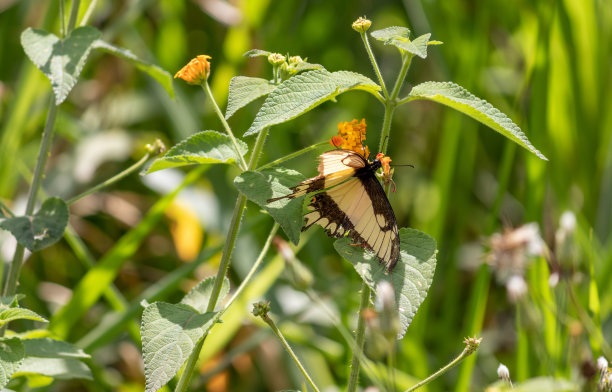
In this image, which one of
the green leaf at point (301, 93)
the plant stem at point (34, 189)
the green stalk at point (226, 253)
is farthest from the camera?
the plant stem at point (34, 189)

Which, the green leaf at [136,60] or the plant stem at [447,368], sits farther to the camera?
the green leaf at [136,60]

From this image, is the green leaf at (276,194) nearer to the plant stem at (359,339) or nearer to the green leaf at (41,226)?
the plant stem at (359,339)

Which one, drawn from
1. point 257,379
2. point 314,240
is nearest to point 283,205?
point 314,240

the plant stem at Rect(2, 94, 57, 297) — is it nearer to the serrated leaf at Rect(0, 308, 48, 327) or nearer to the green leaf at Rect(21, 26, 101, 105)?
the green leaf at Rect(21, 26, 101, 105)

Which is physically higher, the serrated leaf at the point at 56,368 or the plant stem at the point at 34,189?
the plant stem at the point at 34,189

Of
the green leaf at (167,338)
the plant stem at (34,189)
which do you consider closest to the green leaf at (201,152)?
the green leaf at (167,338)

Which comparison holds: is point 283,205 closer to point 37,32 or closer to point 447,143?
point 37,32
